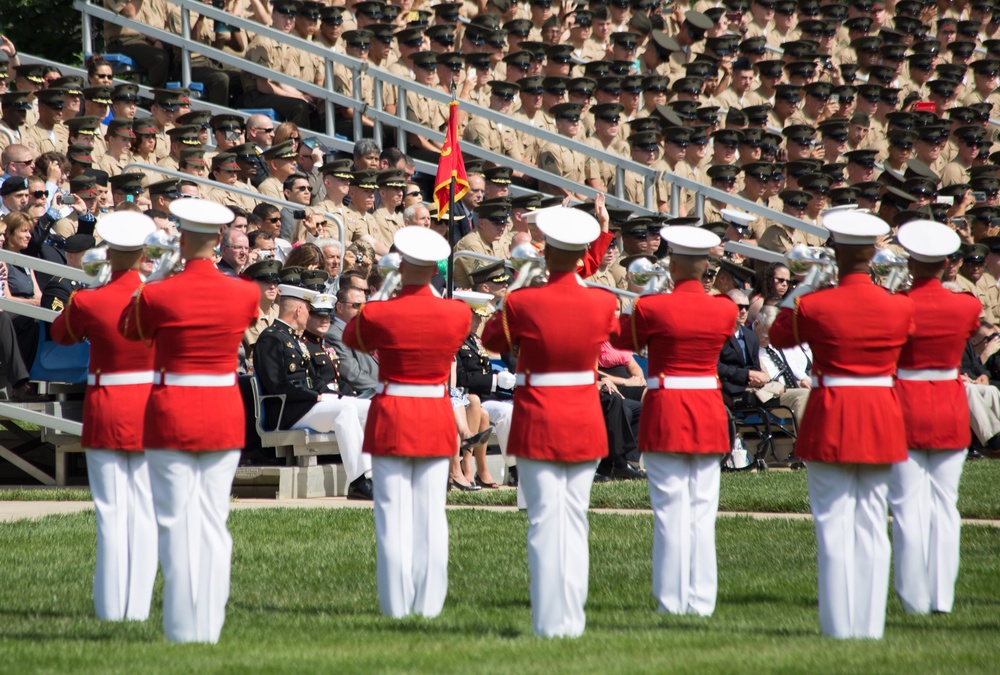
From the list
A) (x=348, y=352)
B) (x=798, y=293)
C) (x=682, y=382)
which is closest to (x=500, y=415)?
(x=348, y=352)

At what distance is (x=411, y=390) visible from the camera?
7.67 meters

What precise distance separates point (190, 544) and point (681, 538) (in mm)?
2458

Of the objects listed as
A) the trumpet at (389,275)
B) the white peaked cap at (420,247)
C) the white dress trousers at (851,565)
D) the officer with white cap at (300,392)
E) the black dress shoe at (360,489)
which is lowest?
the black dress shoe at (360,489)

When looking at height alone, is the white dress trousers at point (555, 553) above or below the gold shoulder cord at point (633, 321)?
below

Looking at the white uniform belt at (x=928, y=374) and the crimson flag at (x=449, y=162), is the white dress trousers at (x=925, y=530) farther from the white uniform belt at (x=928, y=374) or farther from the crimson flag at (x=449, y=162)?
the crimson flag at (x=449, y=162)

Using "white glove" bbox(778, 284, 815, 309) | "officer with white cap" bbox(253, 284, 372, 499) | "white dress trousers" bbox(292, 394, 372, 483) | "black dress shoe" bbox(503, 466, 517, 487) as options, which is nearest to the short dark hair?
"officer with white cap" bbox(253, 284, 372, 499)

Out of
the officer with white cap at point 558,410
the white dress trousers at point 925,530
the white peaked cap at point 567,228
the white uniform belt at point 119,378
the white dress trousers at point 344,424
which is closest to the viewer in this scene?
the officer with white cap at point 558,410

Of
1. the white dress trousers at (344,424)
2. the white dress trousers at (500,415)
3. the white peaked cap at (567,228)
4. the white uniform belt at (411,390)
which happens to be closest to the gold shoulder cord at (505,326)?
the white peaked cap at (567,228)

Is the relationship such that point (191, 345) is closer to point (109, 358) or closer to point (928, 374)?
point (109, 358)

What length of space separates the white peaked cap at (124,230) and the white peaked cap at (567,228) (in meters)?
1.96

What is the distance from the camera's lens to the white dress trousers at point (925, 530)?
789 cm

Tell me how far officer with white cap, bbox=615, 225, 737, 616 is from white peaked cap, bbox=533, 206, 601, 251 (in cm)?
78

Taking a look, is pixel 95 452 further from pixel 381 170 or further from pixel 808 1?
pixel 808 1

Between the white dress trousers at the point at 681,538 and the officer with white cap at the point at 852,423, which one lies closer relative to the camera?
the officer with white cap at the point at 852,423
